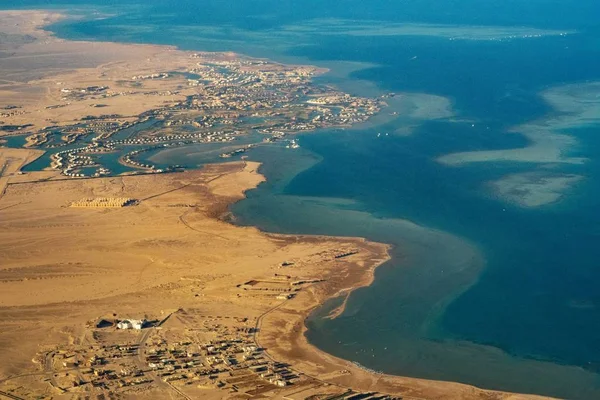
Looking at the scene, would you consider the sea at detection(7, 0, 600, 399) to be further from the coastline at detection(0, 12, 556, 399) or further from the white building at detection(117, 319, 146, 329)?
the white building at detection(117, 319, 146, 329)

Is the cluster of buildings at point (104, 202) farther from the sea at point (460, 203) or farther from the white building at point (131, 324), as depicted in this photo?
the white building at point (131, 324)

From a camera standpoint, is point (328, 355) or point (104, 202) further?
point (104, 202)

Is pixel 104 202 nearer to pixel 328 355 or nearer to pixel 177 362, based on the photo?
pixel 177 362

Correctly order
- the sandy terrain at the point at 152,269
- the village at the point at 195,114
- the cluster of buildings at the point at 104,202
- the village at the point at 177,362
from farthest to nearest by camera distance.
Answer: the village at the point at 195,114
the cluster of buildings at the point at 104,202
the sandy terrain at the point at 152,269
the village at the point at 177,362

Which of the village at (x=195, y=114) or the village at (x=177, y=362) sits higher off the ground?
the village at (x=195, y=114)

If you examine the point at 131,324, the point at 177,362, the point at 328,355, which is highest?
the point at 131,324

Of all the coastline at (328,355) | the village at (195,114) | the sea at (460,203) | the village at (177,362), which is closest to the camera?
the village at (177,362)

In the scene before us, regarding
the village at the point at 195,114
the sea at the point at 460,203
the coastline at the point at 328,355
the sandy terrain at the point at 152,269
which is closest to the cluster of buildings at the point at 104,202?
the sandy terrain at the point at 152,269

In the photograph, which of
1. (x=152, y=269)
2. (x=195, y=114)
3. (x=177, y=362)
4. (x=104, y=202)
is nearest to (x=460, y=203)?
(x=152, y=269)
